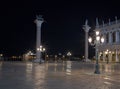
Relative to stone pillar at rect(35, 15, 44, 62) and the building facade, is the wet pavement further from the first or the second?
the building facade

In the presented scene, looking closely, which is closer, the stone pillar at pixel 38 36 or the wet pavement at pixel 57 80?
the wet pavement at pixel 57 80

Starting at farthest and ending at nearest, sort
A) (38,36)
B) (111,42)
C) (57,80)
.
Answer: (111,42) → (38,36) → (57,80)

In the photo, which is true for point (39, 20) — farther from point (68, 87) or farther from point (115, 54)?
point (68, 87)

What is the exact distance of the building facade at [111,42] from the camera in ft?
344

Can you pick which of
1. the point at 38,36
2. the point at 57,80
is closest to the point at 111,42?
the point at 38,36

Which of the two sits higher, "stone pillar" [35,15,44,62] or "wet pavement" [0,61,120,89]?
"stone pillar" [35,15,44,62]

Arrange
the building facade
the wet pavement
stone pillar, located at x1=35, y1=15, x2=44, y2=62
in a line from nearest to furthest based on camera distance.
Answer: the wet pavement < stone pillar, located at x1=35, y1=15, x2=44, y2=62 < the building facade

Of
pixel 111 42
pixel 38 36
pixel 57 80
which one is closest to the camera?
pixel 57 80

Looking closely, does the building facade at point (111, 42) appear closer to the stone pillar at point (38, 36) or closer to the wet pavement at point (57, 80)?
the stone pillar at point (38, 36)

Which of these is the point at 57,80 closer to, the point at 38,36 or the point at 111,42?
the point at 38,36

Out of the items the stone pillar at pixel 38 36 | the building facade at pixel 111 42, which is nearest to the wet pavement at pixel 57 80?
the stone pillar at pixel 38 36

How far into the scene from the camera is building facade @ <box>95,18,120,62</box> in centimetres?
10475

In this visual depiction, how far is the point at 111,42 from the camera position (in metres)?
109

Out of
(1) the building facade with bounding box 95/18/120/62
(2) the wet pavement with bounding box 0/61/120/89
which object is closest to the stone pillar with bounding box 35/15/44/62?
(1) the building facade with bounding box 95/18/120/62
